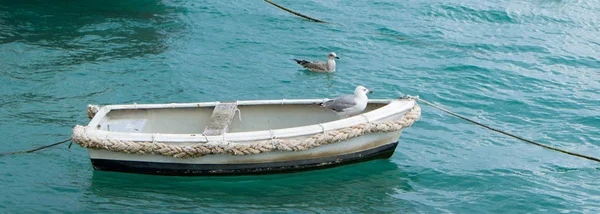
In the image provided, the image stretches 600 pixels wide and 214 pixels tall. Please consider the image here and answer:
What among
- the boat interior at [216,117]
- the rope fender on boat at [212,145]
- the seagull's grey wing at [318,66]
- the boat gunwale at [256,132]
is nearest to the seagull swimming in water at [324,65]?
the seagull's grey wing at [318,66]

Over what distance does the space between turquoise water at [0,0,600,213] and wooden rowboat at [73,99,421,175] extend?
265 millimetres

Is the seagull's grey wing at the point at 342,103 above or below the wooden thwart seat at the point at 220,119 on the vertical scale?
above

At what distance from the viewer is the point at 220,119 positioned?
9.20 m

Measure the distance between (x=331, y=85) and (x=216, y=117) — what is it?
4.61 meters

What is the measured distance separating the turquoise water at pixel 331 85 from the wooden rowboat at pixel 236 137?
27 centimetres

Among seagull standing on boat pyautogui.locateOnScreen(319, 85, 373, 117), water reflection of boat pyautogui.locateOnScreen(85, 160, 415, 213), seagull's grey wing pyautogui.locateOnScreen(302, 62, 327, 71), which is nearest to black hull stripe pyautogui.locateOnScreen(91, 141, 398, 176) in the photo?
water reflection of boat pyautogui.locateOnScreen(85, 160, 415, 213)

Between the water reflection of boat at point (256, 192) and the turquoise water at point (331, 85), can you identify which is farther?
the turquoise water at point (331, 85)

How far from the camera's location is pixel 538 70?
48.6ft

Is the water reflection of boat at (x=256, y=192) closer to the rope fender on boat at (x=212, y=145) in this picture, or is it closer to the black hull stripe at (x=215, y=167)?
the black hull stripe at (x=215, y=167)

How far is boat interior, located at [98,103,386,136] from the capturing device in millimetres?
9406

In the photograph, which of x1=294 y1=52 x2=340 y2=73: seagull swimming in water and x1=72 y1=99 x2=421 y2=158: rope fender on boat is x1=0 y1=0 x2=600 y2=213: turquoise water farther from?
x1=72 y1=99 x2=421 y2=158: rope fender on boat

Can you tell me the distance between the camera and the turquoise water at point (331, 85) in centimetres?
894

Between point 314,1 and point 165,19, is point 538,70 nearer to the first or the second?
point 314,1

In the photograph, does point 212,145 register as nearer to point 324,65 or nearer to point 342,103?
point 342,103
